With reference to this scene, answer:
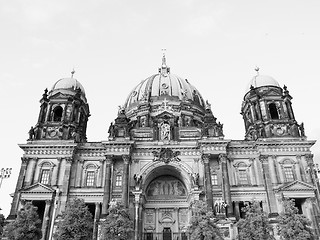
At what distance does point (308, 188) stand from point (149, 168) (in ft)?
63.7

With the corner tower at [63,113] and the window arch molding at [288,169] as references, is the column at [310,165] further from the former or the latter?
the corner tower at [63,113]

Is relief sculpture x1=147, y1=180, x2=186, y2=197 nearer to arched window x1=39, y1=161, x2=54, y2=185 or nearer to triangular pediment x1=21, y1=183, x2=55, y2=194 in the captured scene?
triangular pediment x1=21, y1=183, x2=55, y2=194

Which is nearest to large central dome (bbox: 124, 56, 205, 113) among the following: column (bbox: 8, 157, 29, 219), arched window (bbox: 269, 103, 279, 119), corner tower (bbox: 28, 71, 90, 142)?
corner tower (bbox: 28, 71, 90, 142)

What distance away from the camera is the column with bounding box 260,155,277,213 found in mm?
38562

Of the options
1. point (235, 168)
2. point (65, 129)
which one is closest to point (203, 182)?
point (235, 168)

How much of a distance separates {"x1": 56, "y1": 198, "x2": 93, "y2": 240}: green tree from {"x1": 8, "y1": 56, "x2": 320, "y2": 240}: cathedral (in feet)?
13.0

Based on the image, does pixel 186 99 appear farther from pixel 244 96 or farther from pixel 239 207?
pixel 239 207

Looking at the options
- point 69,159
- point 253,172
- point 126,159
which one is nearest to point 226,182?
point 253,172

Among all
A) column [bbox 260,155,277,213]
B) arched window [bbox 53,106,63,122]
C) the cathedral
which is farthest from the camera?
arched window [bbox 53,106,63,122]

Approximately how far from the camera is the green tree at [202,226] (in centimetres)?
3087

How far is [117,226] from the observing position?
106ft

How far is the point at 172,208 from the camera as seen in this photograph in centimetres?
4244

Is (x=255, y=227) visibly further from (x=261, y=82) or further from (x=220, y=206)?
(x=261, y=82)

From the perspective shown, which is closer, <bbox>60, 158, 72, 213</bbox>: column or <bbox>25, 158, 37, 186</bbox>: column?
<bbox>60, 158, 72, 213</bbox>: column
